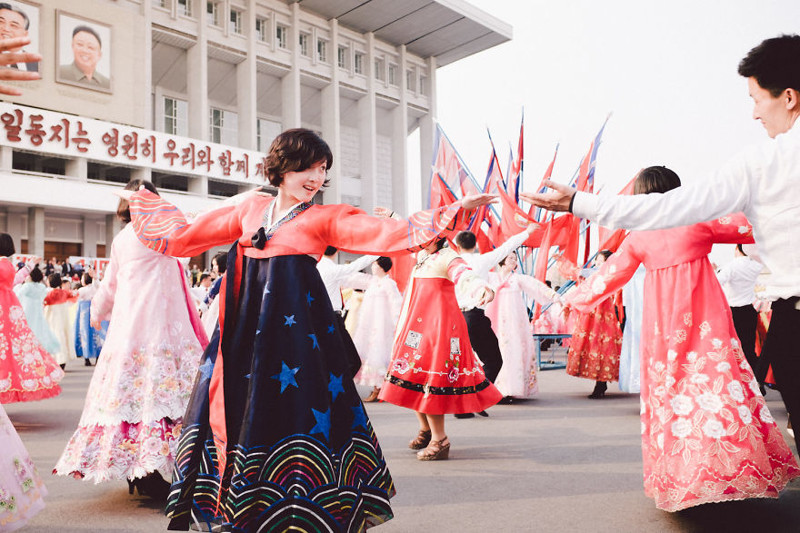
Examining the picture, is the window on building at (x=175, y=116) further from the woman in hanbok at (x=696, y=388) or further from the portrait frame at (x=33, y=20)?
the woman in hanbok at (x=696, y=388)

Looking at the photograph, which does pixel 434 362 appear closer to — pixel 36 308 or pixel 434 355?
pixel 434 355

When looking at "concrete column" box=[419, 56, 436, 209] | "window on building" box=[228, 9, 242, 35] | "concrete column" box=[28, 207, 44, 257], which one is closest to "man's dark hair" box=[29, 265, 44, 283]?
"concrete column" box=[28, 207, 44, 257]

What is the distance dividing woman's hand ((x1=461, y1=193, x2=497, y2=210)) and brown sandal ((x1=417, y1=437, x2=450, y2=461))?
2740 mm

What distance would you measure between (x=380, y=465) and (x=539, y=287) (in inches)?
188

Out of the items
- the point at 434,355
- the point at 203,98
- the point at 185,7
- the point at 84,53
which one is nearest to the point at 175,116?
the point at 203,98

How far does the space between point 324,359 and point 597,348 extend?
584 cm

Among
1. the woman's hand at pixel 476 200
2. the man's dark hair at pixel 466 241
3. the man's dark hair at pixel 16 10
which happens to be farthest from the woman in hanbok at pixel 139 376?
the man's dark hair at pixel 16 10

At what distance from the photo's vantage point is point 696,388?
3127mm

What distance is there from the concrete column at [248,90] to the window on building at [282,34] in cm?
186

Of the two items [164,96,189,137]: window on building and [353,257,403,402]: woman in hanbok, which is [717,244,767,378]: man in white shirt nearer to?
[353,257,403,402]: woman in hanbok

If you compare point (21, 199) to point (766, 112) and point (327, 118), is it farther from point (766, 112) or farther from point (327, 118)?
point (766, 112)

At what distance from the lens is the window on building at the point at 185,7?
27094mm

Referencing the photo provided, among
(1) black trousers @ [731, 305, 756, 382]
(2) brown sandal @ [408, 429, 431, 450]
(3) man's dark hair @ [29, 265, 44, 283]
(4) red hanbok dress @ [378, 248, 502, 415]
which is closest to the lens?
(4) red hanbok dress @ [378, 248, 502, 415]

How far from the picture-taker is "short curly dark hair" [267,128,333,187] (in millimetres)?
2537
